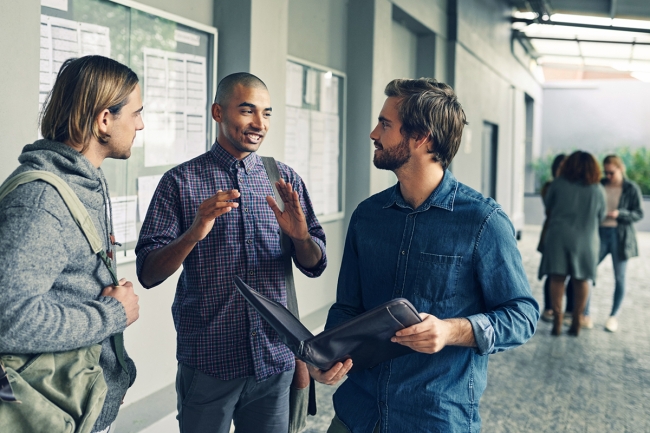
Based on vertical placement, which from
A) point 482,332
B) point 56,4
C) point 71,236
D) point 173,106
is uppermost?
point 56,4

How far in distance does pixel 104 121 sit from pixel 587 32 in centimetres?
1261

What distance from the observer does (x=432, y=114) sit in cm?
166

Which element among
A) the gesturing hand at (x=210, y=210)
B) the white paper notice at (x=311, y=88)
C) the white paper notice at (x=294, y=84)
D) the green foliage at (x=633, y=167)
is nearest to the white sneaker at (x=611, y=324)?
the white paper notice at (x=311, y=88)

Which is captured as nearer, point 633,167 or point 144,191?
point 144,191

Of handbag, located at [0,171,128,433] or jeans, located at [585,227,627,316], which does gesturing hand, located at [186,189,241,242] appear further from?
jeans, located at [585,227,627,316]

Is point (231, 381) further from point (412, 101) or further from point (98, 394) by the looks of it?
point (412, 101)

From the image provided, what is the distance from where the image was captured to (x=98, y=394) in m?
1.36

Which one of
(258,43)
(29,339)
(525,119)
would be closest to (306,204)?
(29,339)

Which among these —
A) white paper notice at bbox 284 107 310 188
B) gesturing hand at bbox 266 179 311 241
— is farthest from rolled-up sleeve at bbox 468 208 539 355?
white paper notice at bbox 284 107 310 188

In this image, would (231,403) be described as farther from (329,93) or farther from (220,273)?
(329,93)

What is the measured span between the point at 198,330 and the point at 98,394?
A: 61cm

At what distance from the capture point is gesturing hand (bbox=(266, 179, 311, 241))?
6.18ft

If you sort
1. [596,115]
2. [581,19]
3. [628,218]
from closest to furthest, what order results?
[628,218]
[581,19]
[596,115]

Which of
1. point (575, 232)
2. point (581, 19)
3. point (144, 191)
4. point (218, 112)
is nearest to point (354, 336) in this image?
point (218, 112)
